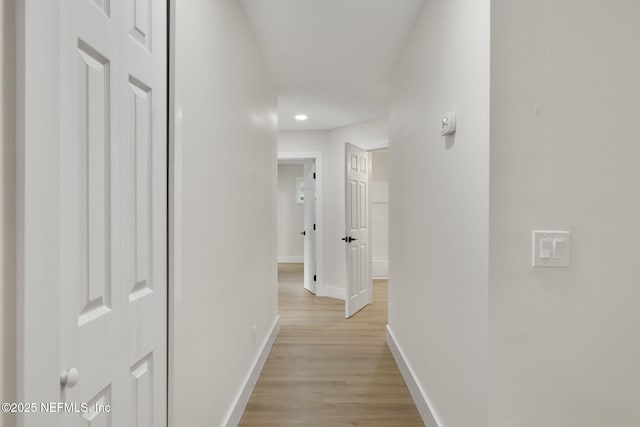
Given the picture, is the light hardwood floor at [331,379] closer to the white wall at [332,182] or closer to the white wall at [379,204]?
the white wall at [332,182]

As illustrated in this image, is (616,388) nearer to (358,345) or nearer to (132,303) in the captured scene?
(132,303)

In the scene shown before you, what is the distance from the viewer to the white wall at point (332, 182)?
5.30 meters

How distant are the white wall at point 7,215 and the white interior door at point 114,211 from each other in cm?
11

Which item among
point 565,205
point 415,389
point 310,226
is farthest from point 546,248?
point 310,226

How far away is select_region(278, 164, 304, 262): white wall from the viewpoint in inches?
347

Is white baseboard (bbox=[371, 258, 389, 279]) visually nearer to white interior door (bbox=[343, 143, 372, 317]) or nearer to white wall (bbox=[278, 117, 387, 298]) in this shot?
white wall (bbox=[278, 117, 387, 298])

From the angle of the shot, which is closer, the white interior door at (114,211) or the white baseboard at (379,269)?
the white interior door at (114,211)

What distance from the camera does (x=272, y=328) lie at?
340 cm

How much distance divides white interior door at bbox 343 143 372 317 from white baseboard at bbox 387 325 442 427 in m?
1.14

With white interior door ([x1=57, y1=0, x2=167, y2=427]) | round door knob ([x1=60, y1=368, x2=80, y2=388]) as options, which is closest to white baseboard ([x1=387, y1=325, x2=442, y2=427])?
white interior door ([x1=57, y1=0, x2=167, y2=427])

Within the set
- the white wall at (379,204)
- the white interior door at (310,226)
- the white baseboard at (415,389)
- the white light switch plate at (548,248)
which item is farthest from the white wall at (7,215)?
the white wall at (379,204)

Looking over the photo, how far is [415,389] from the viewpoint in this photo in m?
2.35

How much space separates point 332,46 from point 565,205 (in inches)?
84.3

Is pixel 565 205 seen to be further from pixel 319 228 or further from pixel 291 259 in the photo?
pixel 291 259
